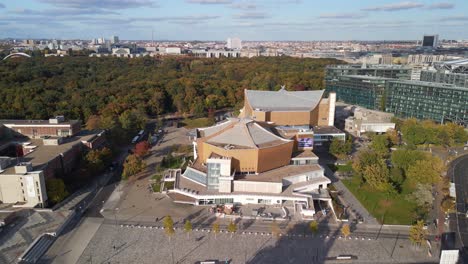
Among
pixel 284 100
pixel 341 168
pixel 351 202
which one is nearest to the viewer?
pixel 351 202

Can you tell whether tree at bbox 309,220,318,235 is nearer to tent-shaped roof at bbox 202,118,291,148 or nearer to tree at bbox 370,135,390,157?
tent-shaped roof at bbox 202,118,291,148

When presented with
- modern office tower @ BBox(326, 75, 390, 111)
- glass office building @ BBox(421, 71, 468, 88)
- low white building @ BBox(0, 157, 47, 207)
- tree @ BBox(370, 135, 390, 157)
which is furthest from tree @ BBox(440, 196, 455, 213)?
glass office building @ BBox(421, 71, 468, 88)

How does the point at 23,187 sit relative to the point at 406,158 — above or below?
below

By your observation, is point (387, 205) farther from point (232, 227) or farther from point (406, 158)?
point (232, 227)

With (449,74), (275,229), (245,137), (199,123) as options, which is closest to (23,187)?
(245,137)

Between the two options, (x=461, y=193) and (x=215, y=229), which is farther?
(x=461, y=193)

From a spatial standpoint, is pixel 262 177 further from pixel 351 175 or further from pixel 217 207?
pixel 351 175

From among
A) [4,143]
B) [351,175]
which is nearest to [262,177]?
[351,175]
